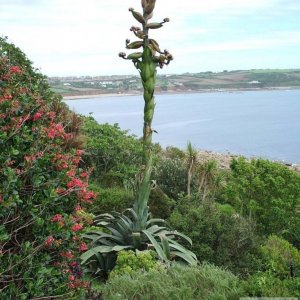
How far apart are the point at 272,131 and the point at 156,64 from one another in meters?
62.9

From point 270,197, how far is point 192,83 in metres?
76.7

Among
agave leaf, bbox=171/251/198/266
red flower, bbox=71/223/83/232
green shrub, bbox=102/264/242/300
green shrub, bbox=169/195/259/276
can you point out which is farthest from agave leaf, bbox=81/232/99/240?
red flower, bbox=71/223/83/232

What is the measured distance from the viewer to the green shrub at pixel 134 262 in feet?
26.6

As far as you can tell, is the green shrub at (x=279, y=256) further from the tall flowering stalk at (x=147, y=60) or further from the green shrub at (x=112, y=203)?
the green shrub at (x=112, y=203)

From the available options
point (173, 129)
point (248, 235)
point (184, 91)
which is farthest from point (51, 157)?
point (184, 91)

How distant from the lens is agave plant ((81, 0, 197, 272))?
8836mm

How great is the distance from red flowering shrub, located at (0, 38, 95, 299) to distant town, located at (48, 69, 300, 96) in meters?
53.7

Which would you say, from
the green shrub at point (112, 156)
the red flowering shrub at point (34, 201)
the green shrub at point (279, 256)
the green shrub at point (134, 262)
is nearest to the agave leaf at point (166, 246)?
the green shrub at point (134, 262)

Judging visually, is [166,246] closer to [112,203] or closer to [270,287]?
[270,287]

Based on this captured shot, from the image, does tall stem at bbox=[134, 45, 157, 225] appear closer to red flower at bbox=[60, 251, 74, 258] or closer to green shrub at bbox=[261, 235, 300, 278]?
green shrub at bbox=[261, 235, 300, 278]

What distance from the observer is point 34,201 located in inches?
166

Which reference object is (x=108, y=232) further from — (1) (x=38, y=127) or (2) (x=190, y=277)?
(1) (x=38, y=127)

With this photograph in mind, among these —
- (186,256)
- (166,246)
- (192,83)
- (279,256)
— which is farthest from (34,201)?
(192,83)

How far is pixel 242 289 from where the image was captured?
5910 millimetres
